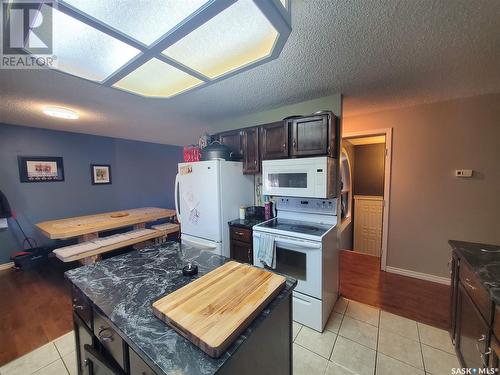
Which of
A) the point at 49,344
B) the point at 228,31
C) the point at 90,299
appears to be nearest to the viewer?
the point at 228,31

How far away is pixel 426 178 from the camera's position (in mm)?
2619

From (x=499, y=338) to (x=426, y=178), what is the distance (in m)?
2.26

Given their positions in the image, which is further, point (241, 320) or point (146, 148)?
point (146, 148)

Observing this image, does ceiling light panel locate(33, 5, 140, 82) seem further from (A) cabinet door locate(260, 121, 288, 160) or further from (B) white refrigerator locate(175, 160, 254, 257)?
(A) cabinet door locate(260, 121, 288, 160)

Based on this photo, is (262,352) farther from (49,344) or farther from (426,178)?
Result: (426,178)

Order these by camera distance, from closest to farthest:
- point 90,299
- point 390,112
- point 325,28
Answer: point 90,299 → point 325,28 → point 390,112

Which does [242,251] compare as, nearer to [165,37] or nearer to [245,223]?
[245,223]

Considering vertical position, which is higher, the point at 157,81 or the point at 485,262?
the point at 157,81

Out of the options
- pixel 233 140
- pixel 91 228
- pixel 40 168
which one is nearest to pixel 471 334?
pixel 233 140

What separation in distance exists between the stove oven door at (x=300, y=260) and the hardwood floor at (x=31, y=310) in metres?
2.17

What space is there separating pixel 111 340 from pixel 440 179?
11.8 ft

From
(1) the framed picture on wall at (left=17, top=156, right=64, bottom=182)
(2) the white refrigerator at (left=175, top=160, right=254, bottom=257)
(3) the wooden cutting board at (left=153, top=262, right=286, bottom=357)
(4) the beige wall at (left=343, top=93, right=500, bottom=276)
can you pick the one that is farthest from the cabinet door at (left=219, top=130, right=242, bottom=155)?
(1) the framed picture on wall at (left=17, top=156, right=64, bottom=182)

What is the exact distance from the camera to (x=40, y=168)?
11.7 feet

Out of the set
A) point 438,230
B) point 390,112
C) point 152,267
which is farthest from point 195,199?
point 438,230
